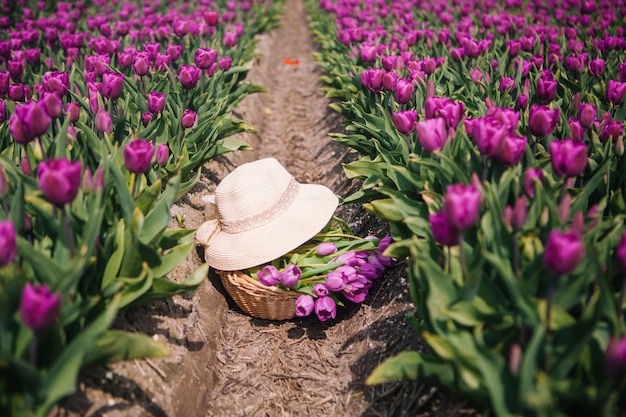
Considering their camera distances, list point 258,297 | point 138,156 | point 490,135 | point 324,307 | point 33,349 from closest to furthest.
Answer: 1. point 33,349
2. point 490,135
3. point 138,156
4. point 324,307
5. point 258,297

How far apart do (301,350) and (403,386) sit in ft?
2.38

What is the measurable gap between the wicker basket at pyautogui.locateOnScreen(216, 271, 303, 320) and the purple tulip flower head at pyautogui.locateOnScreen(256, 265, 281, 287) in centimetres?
3

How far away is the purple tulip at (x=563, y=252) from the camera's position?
4.37ft

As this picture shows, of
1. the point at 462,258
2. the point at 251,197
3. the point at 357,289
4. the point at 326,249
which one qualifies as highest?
the point at 462,258

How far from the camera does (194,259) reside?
2877 mm

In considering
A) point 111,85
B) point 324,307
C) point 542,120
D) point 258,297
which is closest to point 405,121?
point 542,120

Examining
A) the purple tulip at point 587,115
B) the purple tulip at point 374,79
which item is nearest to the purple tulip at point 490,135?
the purple tulip at point 587,115

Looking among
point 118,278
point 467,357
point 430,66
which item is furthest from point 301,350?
point 430,66

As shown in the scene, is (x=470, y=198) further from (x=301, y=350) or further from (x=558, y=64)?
(x=558, y=64)

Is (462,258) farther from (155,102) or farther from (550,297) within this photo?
(155,102)

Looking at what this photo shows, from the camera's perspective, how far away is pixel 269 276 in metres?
2.58

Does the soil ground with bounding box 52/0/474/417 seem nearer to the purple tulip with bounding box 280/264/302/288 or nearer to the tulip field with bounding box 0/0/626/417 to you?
the tulip field with bounding box 0/0/626/417

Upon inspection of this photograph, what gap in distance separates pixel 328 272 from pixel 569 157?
131 cm

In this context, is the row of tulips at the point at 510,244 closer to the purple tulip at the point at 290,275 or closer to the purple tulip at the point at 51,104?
the purple tulip at the point at 290,275
